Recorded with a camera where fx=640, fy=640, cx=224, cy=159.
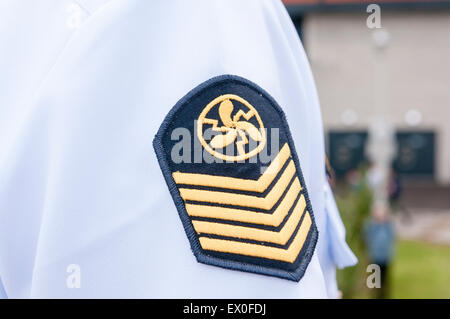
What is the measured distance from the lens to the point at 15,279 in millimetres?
747

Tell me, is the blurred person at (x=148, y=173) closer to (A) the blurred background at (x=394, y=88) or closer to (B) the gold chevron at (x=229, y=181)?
(B) the gold chevron at (x=229, y=181)

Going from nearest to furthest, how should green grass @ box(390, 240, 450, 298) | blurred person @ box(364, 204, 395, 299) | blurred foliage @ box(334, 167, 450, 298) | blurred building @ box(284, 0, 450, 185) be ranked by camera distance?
blurred foliage @ box(334, 167, 450, 298) < blurred person @ box(364, 204, 395, 299) < green grass @ box(390, 240, 450, 298) < blurred building @ box(284, 0, 450, 185)

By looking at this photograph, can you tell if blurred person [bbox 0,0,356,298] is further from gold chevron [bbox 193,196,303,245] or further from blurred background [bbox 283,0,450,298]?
Answer: blurred background [bbox 283,0,450,298]

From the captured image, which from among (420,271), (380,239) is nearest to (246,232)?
(380,239)

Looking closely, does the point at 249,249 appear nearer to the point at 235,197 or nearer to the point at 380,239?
the point at 235,197

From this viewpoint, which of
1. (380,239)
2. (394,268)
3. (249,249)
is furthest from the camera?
(394,268)

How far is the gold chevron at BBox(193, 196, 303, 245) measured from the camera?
697 mm

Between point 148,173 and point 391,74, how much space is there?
18.1m

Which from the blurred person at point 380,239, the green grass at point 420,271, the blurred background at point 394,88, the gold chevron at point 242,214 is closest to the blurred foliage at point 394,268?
the green grass at point 420,271

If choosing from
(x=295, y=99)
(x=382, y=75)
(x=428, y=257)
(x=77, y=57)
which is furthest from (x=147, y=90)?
(x=382, y=75)

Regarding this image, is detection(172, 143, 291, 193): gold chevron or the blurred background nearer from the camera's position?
detection(172, 143, 291, 193): gold chevron

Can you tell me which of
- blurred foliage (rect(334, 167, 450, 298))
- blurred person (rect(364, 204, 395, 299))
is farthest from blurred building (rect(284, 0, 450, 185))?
blurred person (rect(364, 204, 395, 299))

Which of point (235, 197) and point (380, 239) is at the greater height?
point (235, 197)

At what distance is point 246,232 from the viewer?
70 centimetres
